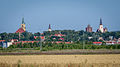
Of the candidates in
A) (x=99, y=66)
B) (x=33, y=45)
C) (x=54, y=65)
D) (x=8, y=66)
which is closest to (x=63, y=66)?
(x=54, y=65)

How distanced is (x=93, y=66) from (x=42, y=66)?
389cm

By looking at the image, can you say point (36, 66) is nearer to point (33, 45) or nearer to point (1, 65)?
point (1, 65)

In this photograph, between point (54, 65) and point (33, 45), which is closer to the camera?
point (54, 65)

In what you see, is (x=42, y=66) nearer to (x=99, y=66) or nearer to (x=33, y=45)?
(x=99, y=66)

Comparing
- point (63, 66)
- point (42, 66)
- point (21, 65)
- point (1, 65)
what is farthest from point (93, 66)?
point (1, 65)

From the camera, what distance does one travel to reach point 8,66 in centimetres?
2455

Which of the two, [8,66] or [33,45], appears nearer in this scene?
[8,66]

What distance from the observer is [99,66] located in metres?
24.0

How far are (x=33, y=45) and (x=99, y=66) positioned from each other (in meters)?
87.3

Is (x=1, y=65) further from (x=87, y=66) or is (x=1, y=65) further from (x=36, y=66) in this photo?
(x=87, y=66)

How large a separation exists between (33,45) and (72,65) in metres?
86.4

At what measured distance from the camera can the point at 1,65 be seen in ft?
82.2

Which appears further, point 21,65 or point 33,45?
point 33,45

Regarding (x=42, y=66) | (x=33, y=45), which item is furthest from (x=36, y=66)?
(x=33, y=45)
